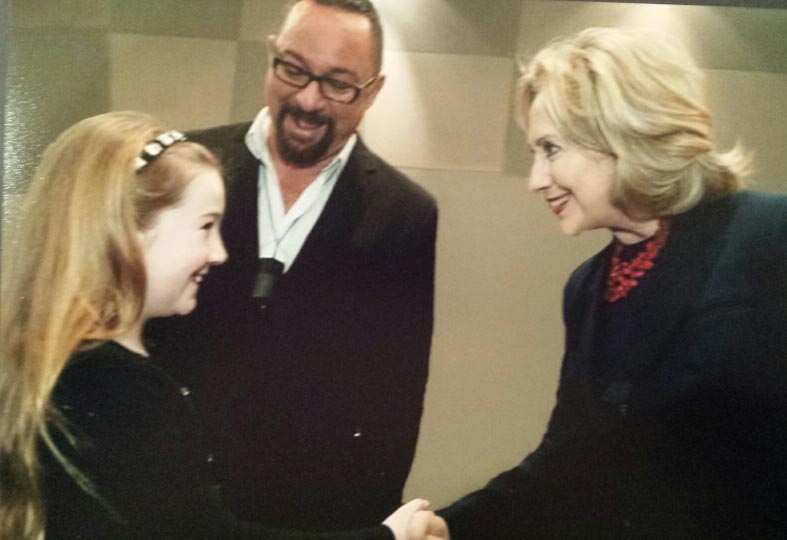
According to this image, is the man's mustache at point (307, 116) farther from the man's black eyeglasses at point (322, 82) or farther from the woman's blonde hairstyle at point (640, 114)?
the woman's blonde hairstyle at point (640, 114)

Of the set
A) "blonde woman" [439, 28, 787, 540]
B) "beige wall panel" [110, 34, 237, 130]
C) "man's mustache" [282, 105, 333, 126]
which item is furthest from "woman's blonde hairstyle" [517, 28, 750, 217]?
"beige wall panel" [110, 34, 237, 130]

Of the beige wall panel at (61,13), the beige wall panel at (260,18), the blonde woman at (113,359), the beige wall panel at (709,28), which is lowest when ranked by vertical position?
the blonde woman at (113,359)

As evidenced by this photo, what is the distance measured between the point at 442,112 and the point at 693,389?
2.27ft

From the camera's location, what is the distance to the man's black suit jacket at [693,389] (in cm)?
136

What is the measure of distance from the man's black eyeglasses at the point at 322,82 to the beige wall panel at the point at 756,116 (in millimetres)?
645

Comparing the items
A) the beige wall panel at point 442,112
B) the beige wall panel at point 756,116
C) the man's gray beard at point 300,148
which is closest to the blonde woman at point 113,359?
the man's gray beard at point 300,148

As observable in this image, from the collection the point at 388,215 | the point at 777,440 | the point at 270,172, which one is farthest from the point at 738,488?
the point at 270,172

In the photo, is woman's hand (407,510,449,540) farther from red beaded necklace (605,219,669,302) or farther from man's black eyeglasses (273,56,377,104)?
man's black eyeglasses (273,56,377,104)

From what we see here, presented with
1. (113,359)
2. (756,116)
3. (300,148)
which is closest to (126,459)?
(113,359)

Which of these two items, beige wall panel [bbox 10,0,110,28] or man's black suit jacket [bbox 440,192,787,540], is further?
beige wall panel [bbox 10,0,110,28]

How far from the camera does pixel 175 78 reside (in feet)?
4.97

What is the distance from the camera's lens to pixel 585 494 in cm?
143

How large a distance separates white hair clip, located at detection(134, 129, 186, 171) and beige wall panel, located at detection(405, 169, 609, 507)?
463 millimetres

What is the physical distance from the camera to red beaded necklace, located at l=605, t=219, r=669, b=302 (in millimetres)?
1387
